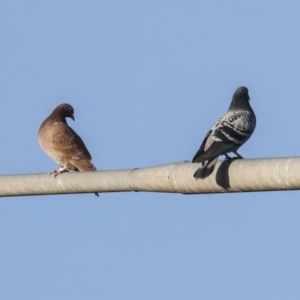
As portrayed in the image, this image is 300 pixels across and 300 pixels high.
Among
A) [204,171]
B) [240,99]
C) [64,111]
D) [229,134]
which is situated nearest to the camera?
[204,171]

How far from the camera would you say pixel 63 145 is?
51.2 ft

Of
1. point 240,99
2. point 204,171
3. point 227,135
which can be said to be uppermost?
point 240,99

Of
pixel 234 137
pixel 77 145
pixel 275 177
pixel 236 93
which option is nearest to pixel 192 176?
pixel 275 177

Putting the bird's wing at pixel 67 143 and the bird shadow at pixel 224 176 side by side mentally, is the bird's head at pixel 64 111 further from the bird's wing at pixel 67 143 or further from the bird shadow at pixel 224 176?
the bird shadow at pixel 224 176

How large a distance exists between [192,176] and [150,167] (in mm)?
648

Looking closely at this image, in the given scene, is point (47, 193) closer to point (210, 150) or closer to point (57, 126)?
point (210, 150)

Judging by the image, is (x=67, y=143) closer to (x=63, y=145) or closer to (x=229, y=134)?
(x=63, y=145)

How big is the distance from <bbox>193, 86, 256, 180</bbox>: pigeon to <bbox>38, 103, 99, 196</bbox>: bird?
10.3 ft

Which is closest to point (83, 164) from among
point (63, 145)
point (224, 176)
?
point (63, 145)

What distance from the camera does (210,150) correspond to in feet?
27.2

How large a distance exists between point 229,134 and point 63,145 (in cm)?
633

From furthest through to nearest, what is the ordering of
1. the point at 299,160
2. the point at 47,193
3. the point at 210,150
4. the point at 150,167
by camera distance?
1. the point at 210,150
2. the point at 47,193
3. the point at 150,167
4. the point at 299,160

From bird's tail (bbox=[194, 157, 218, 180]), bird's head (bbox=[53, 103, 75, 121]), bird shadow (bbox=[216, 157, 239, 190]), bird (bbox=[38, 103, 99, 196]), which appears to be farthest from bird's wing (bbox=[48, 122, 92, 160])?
bird shadow (bbox=[216, 157, 239, 190])

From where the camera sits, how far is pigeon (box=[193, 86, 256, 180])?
23.4 ft
